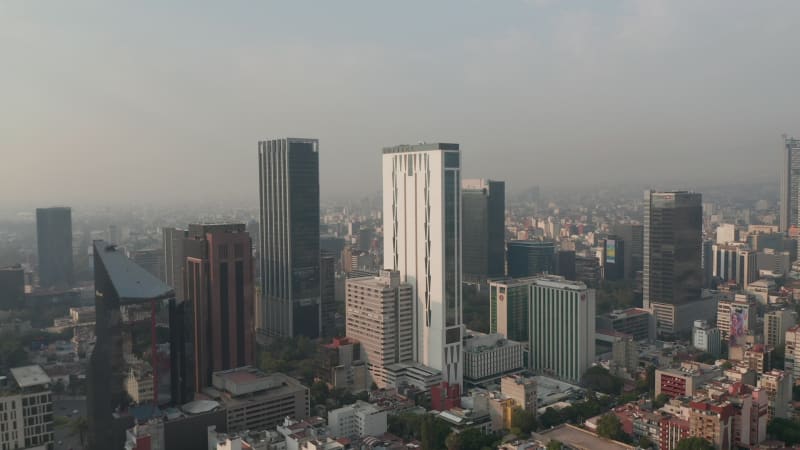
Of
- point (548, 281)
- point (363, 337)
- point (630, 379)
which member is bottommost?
point (630, 379)

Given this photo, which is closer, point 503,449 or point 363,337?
point 503,449

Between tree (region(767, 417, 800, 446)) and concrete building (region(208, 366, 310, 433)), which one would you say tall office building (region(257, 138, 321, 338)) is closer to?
concrete building (region(208, 366, 310, 433))

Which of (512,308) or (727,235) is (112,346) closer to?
(512,308)

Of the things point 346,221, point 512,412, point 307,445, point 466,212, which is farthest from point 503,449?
point 346,221

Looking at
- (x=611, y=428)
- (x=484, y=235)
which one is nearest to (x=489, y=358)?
(x=611, y=428)

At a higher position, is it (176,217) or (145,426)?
(176,217)

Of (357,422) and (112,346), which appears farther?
(357,422)

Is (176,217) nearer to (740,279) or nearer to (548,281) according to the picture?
(548,281)
